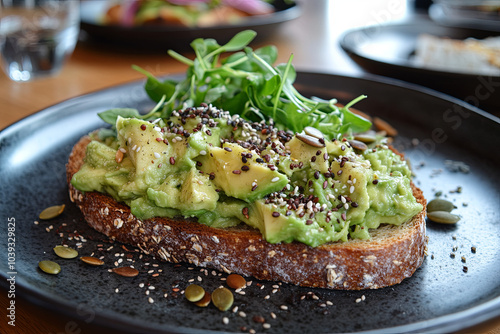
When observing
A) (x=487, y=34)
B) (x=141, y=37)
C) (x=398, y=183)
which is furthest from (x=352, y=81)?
(x=487, y=34)

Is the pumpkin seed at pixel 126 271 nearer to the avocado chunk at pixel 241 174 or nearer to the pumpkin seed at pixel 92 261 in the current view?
the pumpkin seed at pixel 92 261

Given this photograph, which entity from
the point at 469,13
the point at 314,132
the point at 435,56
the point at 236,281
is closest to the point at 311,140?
the point at 314,132

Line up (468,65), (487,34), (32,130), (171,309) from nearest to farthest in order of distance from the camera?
(171,309), (32,130), (468,65), (487,34)

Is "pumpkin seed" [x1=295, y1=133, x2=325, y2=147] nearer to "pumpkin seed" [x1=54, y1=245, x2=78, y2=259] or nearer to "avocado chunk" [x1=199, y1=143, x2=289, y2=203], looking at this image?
"avocado chunk" [x1=199, y1=143, x2=289, y2=203]

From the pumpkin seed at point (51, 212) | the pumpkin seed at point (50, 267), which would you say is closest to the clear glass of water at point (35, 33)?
the pumpkin seed at point (51, 212)

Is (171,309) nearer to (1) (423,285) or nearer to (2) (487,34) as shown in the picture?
(1) (423,285)
